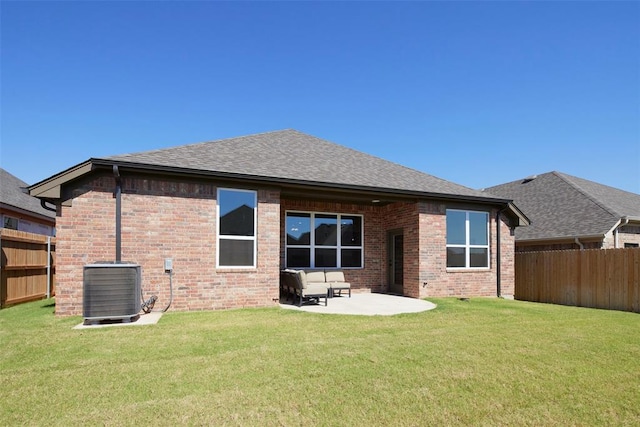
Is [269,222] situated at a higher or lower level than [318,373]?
higher

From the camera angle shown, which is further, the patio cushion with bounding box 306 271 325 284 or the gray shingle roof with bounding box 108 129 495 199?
the patio cushion with bounding box 306 271 325 284

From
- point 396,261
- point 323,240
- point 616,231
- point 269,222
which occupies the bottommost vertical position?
point 396,261

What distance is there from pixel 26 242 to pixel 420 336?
10.7 meters

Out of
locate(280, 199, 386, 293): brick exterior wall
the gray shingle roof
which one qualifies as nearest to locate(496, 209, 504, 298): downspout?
the gray shingle roof

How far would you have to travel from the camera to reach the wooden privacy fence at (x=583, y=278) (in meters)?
10.7

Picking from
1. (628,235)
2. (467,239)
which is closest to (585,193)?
(628,235)

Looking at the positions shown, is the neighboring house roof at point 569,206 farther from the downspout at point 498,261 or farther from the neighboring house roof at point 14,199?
the neighboring house roof at point 14,199

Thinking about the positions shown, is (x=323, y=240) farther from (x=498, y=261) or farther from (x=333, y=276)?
(x=498, y=261)

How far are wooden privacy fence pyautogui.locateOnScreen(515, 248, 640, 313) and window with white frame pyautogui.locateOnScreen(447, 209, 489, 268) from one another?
6.26 feet

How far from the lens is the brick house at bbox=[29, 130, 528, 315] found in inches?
336

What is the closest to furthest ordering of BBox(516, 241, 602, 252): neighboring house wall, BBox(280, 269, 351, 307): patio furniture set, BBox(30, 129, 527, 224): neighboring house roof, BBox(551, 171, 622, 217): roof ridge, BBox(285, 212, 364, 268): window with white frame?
BBox(30, 129, 527, 224): neighboring house roof, BBox(280, 269, 351, 307): patio furniture set, BBox(285, 212, 364, 268): window with white frame, BBox(516, 241, 602, 252): neighboring house wall, BBox(551, 171, 622, 217): roof ridge

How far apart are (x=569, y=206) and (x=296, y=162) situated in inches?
536

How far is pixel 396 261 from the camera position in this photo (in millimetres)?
13500

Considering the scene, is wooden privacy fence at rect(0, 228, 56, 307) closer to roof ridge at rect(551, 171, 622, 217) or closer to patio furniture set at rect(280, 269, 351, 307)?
patio furniture set at rect(280, 269, 351, 307)
